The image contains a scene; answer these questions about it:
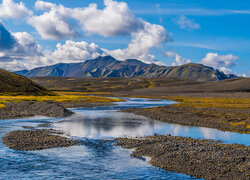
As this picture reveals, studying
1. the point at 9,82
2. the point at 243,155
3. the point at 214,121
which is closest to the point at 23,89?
the point at 9,82

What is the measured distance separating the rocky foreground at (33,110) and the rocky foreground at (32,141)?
28.6m

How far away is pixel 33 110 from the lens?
78250 mm

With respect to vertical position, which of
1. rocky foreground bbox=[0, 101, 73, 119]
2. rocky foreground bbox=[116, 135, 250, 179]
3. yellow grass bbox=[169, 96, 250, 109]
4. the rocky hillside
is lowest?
rocky foreground bbox=[116, 135, 250, 179]

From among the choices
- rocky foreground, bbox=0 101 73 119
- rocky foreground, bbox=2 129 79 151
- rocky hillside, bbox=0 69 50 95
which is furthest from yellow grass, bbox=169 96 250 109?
rocky hillside, bbox=0 69 50 95

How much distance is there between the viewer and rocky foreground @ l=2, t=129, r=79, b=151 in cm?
3466

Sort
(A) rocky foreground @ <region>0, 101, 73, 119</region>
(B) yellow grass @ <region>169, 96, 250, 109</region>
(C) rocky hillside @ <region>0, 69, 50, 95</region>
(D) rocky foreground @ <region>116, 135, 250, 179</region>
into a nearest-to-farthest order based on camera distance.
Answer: (D) rocky foreground @ <region>116, 135, 250, 179</region> → (A) rocky foreground @ <region>0, 101, 73, 119</region> → (B) yellow grass @ <region>169, 96, 250, 109</region> → (C) rocky hillside @ <region>0, 69, 50, 95</region>

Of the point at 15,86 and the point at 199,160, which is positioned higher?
the point at 15,86

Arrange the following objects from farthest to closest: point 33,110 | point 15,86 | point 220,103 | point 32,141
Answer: point 15,86 → point 220,103 → point 33,110 → point 32,141

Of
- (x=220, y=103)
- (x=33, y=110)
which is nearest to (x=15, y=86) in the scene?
(x=33, y=110)

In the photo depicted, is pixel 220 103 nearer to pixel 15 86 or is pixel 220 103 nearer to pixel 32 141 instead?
pixel 32 141

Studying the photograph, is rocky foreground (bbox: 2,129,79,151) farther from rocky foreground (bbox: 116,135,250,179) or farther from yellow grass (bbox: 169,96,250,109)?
yellow grass (bbox: 169,96,250,109)

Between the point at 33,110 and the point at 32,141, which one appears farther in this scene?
→ the point at 33,110

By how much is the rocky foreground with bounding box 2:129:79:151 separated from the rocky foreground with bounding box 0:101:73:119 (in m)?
28.6

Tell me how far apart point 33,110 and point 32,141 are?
44.2 metres
